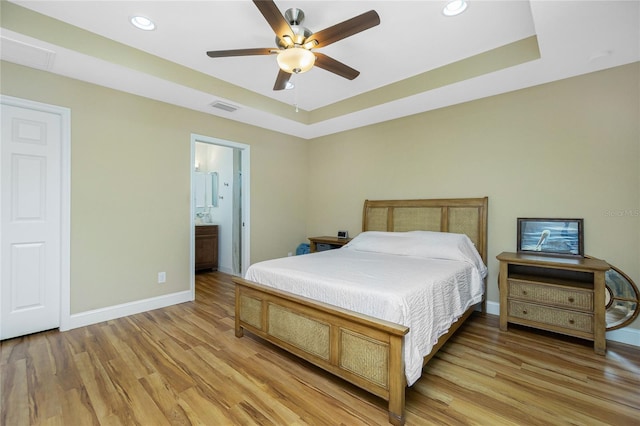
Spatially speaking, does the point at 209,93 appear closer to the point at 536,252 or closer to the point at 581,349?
the point at 536,252

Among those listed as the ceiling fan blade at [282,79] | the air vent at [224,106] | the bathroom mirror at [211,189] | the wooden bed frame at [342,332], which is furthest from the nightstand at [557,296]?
the bathroom mirror at [211,189]

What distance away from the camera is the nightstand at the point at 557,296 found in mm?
2363

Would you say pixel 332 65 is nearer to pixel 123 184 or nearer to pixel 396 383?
pixel 396 383

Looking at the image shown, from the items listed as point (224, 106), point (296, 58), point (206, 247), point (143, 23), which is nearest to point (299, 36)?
point (296, 58)

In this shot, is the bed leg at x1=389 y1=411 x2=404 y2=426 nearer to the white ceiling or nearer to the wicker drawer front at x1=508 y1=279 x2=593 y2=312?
the wicker drawer front at x1=508 y1=279 x2=593 y2=312

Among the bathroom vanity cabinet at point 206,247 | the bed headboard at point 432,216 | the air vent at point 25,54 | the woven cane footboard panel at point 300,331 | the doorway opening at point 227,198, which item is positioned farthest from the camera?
the bathroom vanity cabinet at point 206,247

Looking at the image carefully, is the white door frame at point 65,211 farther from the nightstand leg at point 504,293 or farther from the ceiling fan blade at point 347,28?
the nightstand leg at point 504,293

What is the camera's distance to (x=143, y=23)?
2.38m

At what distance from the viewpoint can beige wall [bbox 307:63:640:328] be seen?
2.60 metres

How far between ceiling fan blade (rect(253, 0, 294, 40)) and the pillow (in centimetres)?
229

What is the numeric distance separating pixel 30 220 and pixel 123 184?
82 cm

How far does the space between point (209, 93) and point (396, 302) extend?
2980 millimetres

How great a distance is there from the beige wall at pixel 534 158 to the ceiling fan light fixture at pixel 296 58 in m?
2.21

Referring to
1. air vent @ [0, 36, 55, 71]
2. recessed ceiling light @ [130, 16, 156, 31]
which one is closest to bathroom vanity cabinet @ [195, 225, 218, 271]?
air vent @ [0, 36, 55, 71]
